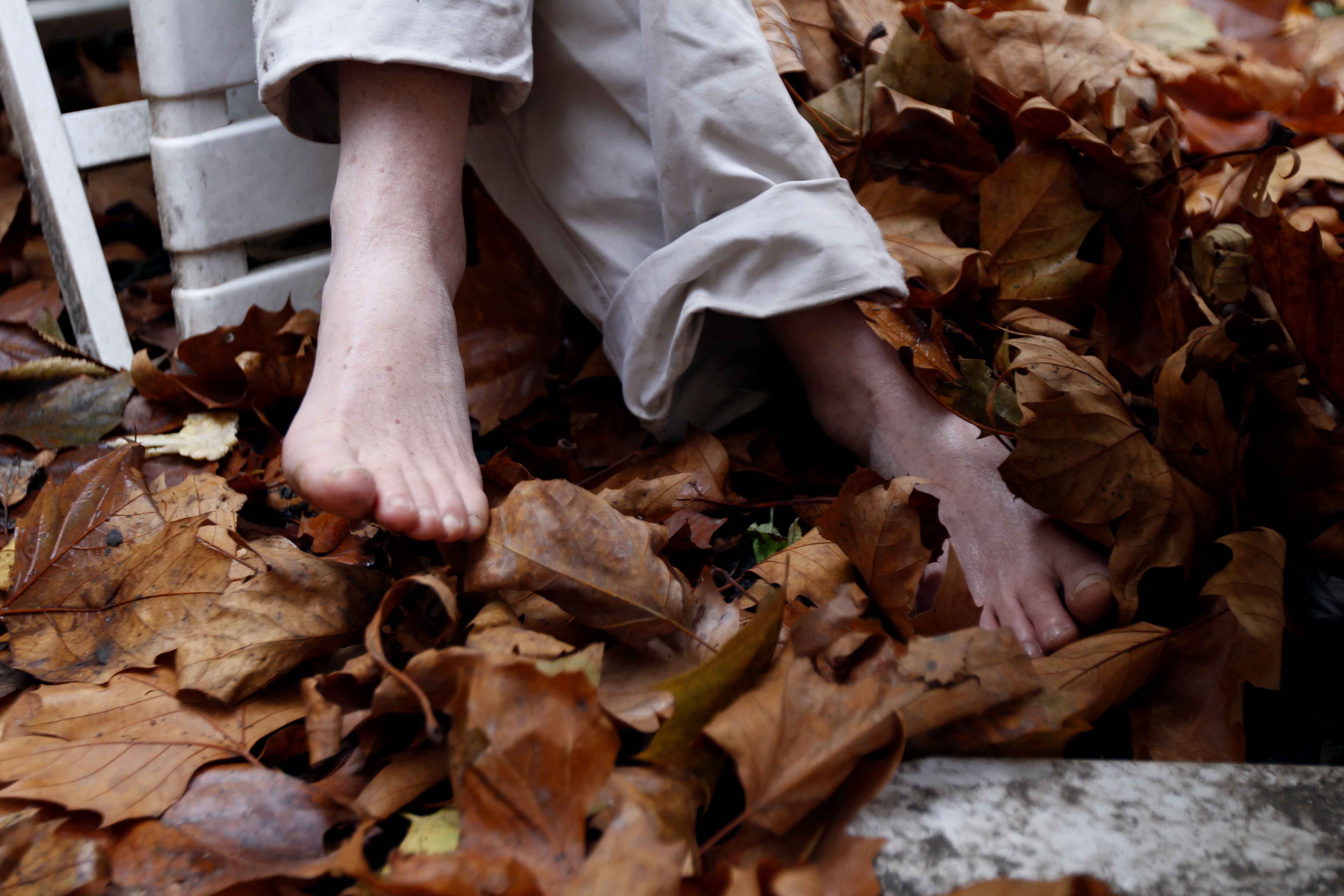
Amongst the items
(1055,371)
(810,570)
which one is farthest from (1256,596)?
(810,570)

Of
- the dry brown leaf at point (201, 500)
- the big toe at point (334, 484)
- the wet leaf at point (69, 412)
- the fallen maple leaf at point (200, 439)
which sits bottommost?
the fallen maple leaf at point (200, 439)

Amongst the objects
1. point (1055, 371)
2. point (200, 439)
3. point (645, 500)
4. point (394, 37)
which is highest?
point (394, 37)

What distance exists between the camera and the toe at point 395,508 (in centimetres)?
69

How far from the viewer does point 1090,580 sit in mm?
796

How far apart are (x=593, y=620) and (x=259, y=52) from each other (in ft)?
2.15

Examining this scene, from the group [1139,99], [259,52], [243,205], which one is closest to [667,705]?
[259,52]

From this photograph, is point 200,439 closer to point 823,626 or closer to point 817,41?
point 823,626

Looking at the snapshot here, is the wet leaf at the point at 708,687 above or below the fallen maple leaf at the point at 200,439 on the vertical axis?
above

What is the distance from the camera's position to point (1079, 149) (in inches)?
42.9

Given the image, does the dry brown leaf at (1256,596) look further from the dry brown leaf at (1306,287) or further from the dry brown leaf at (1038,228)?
the dry brown leaf at (1038,228)

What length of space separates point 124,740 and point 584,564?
333mm

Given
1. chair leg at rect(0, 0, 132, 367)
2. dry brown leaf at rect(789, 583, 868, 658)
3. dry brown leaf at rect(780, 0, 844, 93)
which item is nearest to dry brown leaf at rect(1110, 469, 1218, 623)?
dry brown leaf at rect(789, 583, 868, 658)

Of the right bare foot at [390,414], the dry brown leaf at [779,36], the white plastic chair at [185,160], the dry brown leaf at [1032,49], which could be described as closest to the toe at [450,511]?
the right bare foot at [390,414]

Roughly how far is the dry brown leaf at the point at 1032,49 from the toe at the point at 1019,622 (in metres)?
0.75
